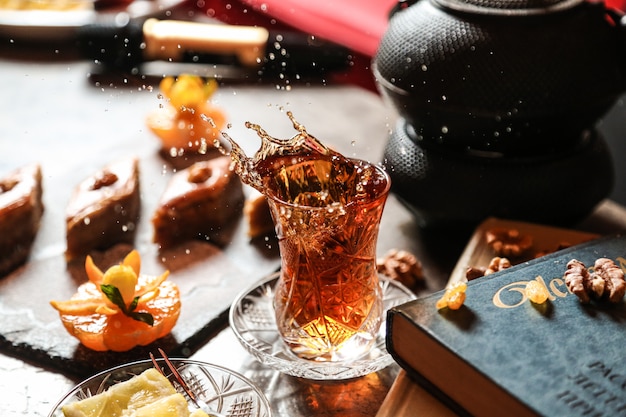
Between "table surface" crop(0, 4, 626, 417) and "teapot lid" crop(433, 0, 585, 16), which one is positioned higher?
"teapot lid" crop(433, 0, 585, 16)

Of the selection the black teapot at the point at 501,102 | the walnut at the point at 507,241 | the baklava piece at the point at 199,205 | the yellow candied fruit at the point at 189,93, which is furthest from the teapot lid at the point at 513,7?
the yellow candied fruit at the point at 189,93

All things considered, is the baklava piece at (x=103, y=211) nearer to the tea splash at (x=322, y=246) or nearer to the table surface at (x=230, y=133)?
the table surface at (x=230, y=133)

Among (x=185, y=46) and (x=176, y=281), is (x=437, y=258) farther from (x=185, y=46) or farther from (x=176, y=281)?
(x=185, y=46)

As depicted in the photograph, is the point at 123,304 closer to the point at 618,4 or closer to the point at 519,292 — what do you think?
the point at 519,292

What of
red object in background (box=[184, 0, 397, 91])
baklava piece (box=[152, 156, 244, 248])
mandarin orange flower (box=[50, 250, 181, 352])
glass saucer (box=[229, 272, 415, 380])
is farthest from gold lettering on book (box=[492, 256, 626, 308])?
red object in background (box=[184, 0, 397, 91])

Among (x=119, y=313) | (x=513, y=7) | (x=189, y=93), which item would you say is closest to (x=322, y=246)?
(x=119, y=313)

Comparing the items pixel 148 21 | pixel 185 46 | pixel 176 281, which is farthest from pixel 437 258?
pixel 148 21

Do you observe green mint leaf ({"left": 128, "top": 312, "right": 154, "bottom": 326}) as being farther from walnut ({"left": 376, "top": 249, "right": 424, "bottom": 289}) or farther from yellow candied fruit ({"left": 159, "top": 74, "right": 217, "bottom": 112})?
yellow candied fruit ({"left": 159, "top": 74, "right": 217, "bottom": 112})
